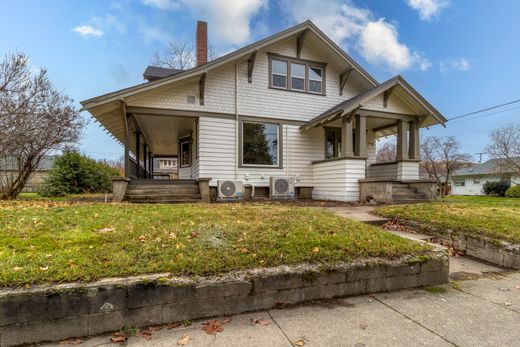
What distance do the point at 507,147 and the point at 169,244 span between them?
35.4m

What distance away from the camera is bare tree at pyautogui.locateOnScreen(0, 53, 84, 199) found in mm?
9172

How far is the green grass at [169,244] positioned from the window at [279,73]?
7646mm

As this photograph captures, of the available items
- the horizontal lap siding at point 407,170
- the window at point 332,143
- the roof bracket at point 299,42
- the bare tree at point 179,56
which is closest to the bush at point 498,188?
the horizontal lap siding at point 407,170

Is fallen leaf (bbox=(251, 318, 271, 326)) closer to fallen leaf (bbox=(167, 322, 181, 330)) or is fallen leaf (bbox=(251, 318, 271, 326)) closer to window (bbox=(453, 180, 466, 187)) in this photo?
fallen leaf (bbox=(167, 322, 181, 330))

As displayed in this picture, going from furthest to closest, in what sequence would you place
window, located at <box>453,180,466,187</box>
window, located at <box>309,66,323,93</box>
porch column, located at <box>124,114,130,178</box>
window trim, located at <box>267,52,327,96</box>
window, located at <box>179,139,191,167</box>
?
window, located at <box>453,180,466,187</box> → window, located at <box>179,139,191,167</box> → window, located at <box>309,66,323,93</box> → window trim, located at <box>267,52,327,96</box> → porch column, located at <box>124,114,130,178</box>

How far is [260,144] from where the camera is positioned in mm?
10789

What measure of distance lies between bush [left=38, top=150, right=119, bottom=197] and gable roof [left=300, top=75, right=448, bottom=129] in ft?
38.1

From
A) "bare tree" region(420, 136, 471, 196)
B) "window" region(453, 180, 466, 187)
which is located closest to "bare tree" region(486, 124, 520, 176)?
"bare tree" region(420, 136, 471, 196)

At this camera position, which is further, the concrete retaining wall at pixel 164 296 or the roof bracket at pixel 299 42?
the roof bracket at pixel 299 42

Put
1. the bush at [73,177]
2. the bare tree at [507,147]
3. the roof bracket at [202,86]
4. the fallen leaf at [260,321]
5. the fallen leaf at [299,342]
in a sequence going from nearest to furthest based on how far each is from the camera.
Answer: the fallen leaf at [299,342]
the fallen leaf at [260,321]
the roof bracket at [202,86]
the bush at [73,177]
the bare tree at [507,147]

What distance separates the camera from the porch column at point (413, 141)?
11.0 metres

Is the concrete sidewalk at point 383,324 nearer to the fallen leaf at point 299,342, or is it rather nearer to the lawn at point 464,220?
the fallen leaf at point 299,342

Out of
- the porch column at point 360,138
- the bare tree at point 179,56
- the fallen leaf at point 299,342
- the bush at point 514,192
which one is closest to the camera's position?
the fallen leaf at point 299,342

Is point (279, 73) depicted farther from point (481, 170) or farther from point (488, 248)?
point (481, 170)
